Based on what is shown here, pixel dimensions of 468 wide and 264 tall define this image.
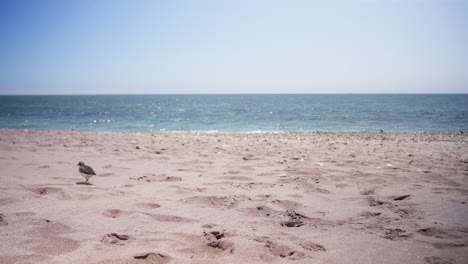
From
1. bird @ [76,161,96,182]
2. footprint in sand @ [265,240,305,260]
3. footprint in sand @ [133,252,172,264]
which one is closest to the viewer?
footprint in sand @ [133,252,172,264]

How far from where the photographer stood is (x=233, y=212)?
3518mm

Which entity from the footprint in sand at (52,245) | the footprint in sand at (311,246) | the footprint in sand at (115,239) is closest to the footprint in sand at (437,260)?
the footprint in sand at (311,246)

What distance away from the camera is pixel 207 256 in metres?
2.46

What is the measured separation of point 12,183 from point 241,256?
3.94 meters

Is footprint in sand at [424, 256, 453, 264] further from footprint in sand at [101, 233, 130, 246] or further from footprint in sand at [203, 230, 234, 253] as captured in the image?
footprint in sand at [101, 233, 130, 246]

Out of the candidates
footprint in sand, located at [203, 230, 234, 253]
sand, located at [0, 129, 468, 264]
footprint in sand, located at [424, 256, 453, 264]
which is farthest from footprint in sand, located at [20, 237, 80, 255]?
footprint in sand, located at [424, 256, 453, 264]

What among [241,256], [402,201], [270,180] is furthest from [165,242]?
[402,201]

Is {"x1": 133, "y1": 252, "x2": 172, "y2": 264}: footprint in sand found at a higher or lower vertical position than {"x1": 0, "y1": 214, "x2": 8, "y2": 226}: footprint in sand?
lower

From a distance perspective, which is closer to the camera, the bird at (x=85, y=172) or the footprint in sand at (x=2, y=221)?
the footprint in sand at (x=2, y=221)

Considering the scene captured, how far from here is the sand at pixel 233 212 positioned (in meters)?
2.50

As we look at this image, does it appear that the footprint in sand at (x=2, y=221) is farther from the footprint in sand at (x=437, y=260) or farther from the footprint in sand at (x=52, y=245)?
the footprint in sand at (x=437, y=260)

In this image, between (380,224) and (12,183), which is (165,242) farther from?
(12,183)

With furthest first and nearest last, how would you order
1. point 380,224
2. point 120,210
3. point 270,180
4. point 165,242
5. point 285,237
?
point 270,180
point 120,210
point 380,224
point 285,237
point 165,242

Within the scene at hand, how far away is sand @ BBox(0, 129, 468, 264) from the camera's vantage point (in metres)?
2.50
